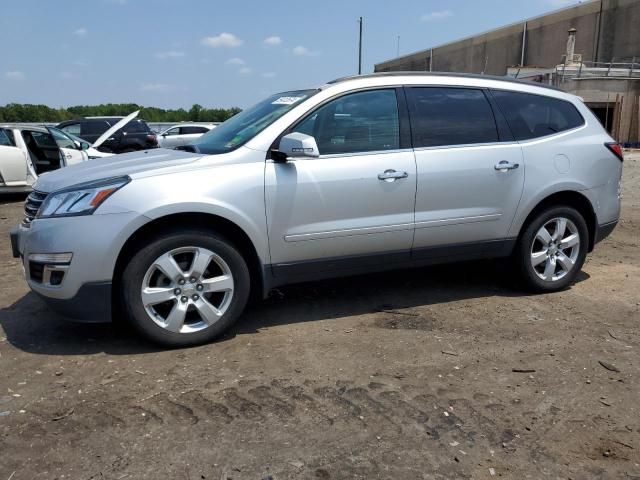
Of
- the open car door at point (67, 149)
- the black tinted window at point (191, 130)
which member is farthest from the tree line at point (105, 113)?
the open car door at point (67, 149)

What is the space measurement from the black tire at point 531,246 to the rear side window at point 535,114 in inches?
27.2

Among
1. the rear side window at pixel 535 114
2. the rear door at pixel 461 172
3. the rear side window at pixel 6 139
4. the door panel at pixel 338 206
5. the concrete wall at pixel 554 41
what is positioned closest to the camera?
the door panel at pixel 338 206

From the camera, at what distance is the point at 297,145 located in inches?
149

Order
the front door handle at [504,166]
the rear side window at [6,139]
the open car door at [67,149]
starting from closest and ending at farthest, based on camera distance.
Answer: the front door handle at [504,166]
the rear side window at [6,139]
the open car door at [67,149]

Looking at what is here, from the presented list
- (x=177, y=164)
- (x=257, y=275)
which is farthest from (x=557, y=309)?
(x=177, y=164)

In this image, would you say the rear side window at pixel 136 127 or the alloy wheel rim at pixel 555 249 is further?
the rear side window at pixel 136 127

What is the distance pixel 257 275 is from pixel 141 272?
823 mm

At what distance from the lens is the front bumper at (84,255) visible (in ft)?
11.6

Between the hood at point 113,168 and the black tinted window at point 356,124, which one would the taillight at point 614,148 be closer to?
the black tinted window at point 356,124

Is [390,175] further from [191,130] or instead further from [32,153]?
[191,130]

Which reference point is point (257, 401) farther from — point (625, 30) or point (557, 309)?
point (625, 30)

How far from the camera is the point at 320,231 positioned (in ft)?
13.4

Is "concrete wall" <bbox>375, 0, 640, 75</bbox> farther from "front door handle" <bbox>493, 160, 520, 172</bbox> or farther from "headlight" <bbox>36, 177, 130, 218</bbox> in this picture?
"headlight" <bbox>36, 177, 130, 218</bbox>

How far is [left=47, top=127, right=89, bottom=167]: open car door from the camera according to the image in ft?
35.8
